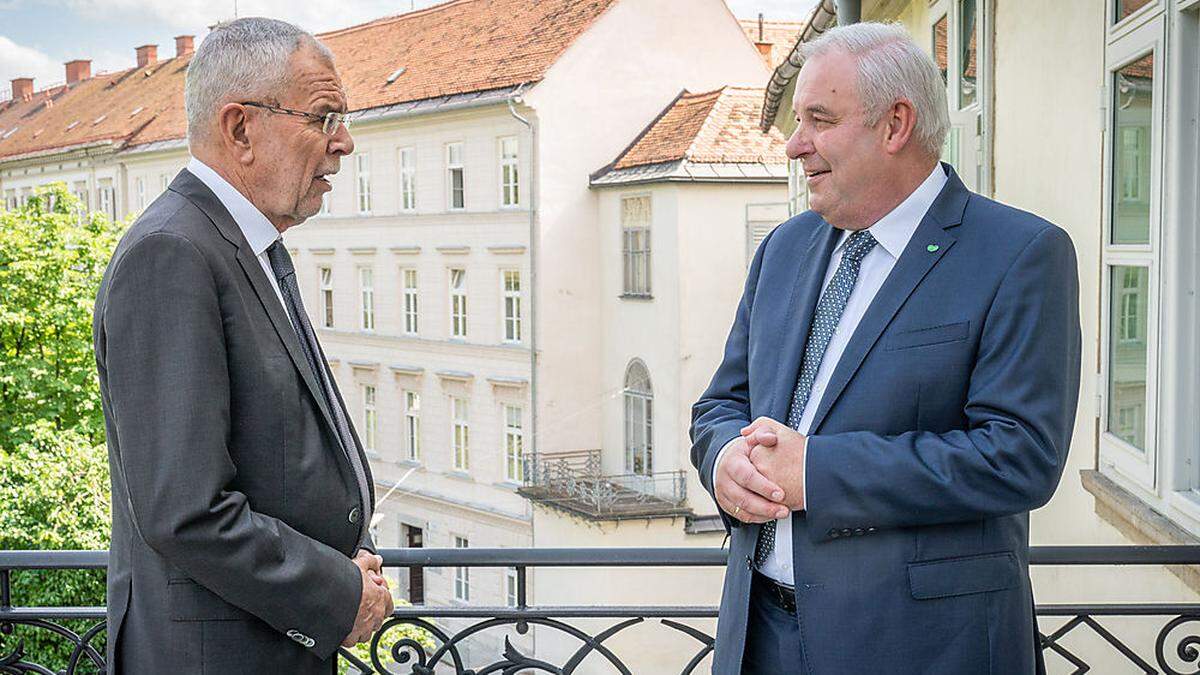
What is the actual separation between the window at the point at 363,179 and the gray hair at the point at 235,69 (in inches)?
1226

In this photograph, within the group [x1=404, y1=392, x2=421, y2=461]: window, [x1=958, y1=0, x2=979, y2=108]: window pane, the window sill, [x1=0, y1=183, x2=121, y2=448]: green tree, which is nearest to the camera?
the window sill

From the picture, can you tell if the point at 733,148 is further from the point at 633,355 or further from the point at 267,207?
the point at 267,207

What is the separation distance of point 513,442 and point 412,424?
405 centimetres

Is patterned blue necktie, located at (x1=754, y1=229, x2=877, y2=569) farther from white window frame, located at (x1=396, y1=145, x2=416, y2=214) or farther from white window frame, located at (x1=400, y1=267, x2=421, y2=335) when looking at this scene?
white window frame, located at (x1=400, y1=267, x2=421, y2=335)

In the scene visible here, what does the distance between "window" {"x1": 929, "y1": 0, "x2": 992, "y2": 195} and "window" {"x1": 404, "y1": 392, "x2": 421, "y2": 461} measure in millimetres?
25278

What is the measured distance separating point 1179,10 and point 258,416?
91.8 inches

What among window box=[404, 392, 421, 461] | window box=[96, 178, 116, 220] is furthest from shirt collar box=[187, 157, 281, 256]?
window box=[96, 178, 116, 220]

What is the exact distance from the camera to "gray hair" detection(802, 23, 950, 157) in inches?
88.1

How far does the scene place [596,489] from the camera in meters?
25.2

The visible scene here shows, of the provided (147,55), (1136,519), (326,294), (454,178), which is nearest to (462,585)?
(454,178)

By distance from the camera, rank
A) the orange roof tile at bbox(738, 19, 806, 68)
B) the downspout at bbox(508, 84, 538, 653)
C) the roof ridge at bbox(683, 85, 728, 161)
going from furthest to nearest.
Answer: the orange roof tile at bbox(738, 19, 806, 68), the downspout at bbox(508, 84, 538, 653), the roof ridge at bbox(683, 85, 728, 161)

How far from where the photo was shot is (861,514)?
2.07 m

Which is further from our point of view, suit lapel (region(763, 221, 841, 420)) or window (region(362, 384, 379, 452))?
window (region(362, 384, 379, 452))

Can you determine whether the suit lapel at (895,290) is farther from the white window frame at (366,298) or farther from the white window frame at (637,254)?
the white window frame at (366,298)
